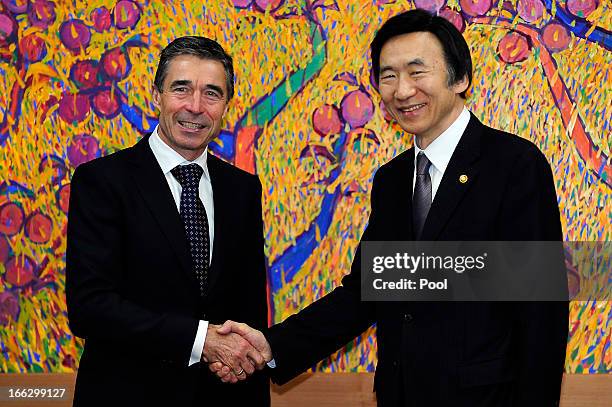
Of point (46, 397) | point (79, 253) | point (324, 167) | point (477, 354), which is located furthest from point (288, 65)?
point (46, 397)

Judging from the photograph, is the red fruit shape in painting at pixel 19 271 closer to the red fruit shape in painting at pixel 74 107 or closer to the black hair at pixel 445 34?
the red fruit shape in painting at pixel 74 107

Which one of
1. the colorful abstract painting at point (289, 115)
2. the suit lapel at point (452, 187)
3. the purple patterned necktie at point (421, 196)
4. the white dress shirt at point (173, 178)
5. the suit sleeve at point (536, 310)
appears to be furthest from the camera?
the colorful abstract painting at point (289, 115)

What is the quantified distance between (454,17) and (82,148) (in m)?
1.84

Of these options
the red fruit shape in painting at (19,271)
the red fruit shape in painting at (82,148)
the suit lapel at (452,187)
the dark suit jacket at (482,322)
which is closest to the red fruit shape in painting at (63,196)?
the red fruit shape in painting at (82,148)

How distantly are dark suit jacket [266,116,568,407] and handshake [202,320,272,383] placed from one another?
52 centimetres

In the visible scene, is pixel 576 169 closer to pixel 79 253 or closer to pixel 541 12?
pixel 541 12

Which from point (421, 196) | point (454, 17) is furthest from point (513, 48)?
point (421, 196)

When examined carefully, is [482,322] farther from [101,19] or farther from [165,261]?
[101,19]

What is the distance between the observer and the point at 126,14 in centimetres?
298

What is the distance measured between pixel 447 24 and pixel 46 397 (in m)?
2.46

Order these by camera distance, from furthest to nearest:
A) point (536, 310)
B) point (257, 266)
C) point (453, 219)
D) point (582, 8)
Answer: point (582, 8) < point (257, 266) < point (453, 219) < point (536, 310)

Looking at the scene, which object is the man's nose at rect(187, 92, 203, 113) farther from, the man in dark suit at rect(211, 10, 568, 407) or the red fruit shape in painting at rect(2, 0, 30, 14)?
the red fruit shape in painting at rect(2, 0, 30, 14)

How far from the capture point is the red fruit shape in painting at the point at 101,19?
2986mm

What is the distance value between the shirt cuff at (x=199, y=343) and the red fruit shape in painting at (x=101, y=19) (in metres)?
1.64
